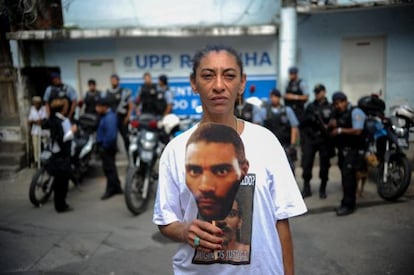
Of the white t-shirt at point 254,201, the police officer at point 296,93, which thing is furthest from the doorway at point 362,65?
the white t-shirt at point 254,201

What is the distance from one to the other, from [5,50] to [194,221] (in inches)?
183

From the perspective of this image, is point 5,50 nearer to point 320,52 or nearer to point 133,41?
point 133,41

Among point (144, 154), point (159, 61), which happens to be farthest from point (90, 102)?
point (144, 154)

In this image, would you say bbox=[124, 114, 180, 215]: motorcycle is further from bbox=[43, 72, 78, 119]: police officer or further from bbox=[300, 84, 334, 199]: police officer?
bbox=[43, 72, 78, 119]: police officer

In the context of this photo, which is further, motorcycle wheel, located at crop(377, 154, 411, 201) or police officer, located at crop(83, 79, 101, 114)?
police officer, located at crop(83, 79, 101, 114)

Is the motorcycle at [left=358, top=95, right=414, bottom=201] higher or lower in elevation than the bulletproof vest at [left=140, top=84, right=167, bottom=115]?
lower

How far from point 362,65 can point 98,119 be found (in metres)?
4.77

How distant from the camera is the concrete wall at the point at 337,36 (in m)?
6.07

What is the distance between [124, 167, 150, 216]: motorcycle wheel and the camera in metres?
4.88

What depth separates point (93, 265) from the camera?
364 centimetres

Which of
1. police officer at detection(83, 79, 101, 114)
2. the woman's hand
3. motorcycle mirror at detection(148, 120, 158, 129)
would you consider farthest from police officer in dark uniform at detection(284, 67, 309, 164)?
the woman's hand

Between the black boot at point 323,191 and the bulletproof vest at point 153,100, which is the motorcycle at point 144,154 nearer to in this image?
the bulletproof vest at point 153,100

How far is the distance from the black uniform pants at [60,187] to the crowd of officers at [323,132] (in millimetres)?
2379

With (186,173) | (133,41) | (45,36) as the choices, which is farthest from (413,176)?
(45,36)
